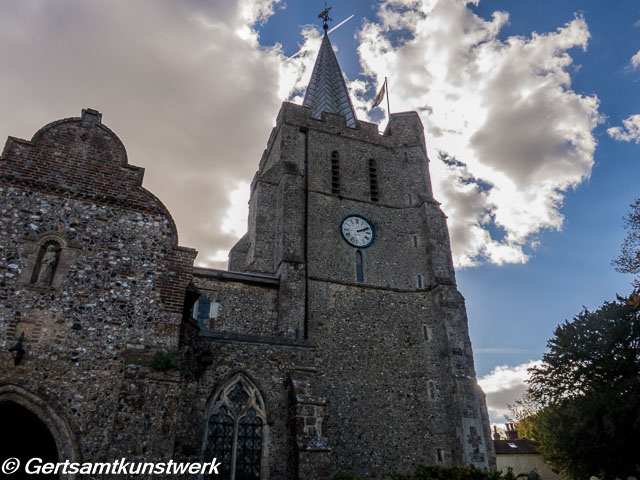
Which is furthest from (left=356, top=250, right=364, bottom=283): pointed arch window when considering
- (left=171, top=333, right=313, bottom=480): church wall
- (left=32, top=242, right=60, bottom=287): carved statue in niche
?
(left=32, top=242, right=60, bottom=287): carved statue in niche

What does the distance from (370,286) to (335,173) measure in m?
6.38

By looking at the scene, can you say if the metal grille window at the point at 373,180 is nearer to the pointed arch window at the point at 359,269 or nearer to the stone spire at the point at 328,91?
the pointed arch window at the point at 359,269

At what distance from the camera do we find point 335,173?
23.8 metres

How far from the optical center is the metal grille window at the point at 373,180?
23781mm

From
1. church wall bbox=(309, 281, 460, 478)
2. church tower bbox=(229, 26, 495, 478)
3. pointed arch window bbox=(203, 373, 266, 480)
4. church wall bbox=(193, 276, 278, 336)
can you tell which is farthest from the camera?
church wall bbox=(193, 276, 278, 336)

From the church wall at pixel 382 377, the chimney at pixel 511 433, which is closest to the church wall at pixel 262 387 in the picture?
the church wall at pixel 382 377

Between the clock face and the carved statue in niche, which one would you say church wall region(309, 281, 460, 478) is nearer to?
the clock face

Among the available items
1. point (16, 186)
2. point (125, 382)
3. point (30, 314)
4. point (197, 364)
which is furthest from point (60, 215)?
point (197, 364)

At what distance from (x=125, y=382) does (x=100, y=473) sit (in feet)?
5.19

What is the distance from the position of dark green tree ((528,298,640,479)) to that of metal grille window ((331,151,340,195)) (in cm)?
1294

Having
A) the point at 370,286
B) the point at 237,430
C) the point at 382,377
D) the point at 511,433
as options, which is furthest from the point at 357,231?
the point at 511,433

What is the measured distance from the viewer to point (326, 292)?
20.0 m

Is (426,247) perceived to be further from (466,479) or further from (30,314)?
(30,314)

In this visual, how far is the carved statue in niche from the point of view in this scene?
9500mm
